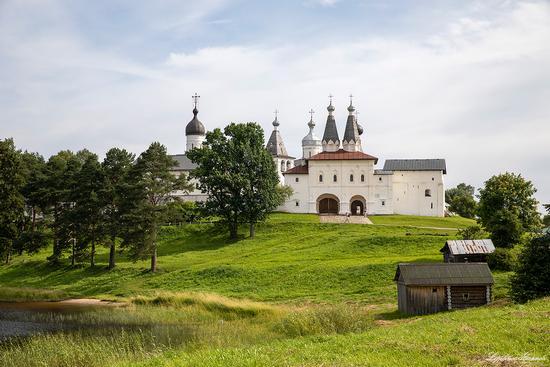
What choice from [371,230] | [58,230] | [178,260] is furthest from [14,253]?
[371,230]

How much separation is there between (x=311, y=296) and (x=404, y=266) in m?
8.11

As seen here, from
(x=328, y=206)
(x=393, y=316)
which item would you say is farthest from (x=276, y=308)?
(x=328, y=206)

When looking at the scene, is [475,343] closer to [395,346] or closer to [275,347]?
[395,346]

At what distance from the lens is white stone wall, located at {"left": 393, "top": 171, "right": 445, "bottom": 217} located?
77.4 meters

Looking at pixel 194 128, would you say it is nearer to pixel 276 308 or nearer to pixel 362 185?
pixel 362 185

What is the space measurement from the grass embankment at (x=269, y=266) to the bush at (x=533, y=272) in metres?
8.31

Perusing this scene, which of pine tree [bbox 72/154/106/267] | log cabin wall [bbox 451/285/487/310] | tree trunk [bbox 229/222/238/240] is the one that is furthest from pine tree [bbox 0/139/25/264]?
log cabin wall [bbox 451/285/487/310]

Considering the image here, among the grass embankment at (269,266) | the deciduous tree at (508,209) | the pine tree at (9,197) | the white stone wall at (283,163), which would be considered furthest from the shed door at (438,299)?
the white stone wall at (283,163)

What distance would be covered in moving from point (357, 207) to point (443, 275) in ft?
152

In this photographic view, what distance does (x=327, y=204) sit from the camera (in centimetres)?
7825

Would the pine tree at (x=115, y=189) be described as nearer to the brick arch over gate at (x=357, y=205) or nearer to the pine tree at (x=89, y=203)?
the pine tree at (x=89, y=203)

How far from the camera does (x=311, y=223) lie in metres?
67.1

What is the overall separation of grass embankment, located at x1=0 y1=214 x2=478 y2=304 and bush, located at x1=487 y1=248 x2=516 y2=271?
522cm

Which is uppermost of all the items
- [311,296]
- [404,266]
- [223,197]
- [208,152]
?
[208,152]
